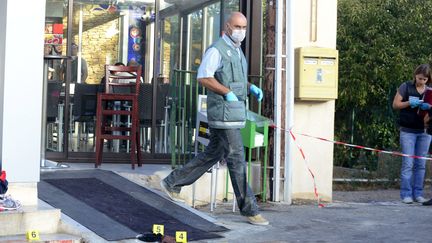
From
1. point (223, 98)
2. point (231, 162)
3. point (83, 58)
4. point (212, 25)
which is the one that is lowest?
point (231, 162)

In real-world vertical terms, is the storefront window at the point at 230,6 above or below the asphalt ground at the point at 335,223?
above

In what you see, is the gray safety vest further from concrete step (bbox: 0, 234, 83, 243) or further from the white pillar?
concrete step (bbox: 0, 234, 83, 243)

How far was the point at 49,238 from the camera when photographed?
728 cm

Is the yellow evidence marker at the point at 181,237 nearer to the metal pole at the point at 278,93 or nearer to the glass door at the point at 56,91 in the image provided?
the metal pole at the point at 278,93

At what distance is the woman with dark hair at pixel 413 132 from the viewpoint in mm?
10781

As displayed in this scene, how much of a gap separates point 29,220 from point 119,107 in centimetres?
382

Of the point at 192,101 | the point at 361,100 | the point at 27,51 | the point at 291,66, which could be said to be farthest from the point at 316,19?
the point at 361,100

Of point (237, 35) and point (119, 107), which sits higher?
point (237, 35)

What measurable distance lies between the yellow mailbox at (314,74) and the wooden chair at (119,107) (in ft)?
6.25

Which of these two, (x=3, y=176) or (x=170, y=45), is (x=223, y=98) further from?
(x=170, y=45)

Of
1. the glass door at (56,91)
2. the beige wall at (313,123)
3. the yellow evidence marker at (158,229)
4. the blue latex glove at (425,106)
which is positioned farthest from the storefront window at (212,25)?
the yellow evidence marker at (158,229)

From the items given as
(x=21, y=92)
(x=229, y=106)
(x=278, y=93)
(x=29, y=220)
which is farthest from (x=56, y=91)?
(x=29, y=220)

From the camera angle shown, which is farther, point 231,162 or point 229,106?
point 231,162

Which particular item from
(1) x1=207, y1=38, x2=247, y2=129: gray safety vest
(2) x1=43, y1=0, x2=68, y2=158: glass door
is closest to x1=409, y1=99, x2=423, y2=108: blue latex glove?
(1) x1=207, y1=38, x2=247, y2=129: gray safety vest
